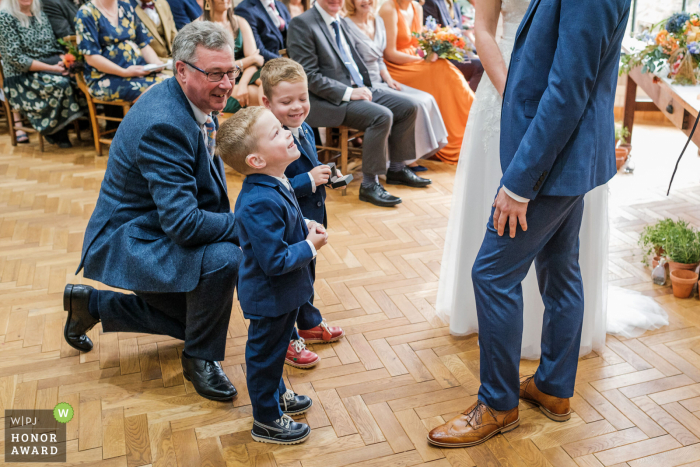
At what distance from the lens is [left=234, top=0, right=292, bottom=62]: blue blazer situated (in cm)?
528

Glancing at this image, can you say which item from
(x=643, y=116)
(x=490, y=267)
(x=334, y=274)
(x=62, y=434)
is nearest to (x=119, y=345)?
(x=62, y=434)

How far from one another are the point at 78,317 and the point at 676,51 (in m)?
3.55

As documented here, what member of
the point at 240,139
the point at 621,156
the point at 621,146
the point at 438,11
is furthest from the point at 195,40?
the point at 438,11

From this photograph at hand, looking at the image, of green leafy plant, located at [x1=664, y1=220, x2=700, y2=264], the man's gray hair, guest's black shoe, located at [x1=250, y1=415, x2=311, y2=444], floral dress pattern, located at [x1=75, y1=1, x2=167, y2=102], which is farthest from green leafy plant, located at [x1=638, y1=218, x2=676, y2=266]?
floral dress pattern, located at [x1=75, y1=1, x2=167, y2=102]

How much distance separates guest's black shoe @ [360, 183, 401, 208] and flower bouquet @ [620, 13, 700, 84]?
178 cm

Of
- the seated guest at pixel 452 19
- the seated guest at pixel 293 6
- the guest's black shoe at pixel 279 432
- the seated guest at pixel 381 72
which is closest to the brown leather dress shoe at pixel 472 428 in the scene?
the guest's black shoe at pixel 279 432

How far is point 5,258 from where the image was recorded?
370cm

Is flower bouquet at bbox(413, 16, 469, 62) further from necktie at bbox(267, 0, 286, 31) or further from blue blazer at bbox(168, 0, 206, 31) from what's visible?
blue blazer at bbox(168, 0, 206, 31)

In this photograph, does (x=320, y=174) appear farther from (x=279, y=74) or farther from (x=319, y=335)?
(x=319, y=335)

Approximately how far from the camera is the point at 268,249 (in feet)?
6.35

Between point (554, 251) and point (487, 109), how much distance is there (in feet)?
2.34

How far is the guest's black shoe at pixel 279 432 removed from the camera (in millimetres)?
2215

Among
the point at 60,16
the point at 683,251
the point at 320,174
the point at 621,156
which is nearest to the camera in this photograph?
the point at 320,174

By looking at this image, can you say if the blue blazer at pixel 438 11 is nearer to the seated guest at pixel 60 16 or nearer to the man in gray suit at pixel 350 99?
the man in gray suit at pixel 350 99
